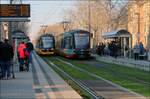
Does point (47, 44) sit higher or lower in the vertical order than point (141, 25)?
lower

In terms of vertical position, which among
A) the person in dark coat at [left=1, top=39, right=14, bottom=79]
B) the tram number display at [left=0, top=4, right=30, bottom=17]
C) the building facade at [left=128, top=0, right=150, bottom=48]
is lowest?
the person in dark coat at [left=1, top=39, right=14, bottom=79]

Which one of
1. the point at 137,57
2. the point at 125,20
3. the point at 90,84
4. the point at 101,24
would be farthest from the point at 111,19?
the point at 90,84

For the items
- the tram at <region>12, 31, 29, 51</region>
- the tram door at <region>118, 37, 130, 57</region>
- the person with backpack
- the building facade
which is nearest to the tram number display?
the person with backpack

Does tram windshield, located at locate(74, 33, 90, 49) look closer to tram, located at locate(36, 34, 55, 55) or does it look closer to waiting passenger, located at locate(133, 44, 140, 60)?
waiting passenger, located at locate(133, 44, 140, 60)

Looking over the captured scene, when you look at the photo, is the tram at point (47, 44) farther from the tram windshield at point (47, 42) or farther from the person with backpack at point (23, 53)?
the person with backpack at point (23, 53)

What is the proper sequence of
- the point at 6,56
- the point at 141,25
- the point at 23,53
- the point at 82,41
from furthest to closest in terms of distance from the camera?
1. the point at 141,25
2. the point at 82,41
3. the point at 23,53
4. the point at 6,56

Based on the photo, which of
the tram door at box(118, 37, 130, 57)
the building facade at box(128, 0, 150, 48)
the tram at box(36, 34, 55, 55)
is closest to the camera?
the tram door at box(118, 37, 130, 57)

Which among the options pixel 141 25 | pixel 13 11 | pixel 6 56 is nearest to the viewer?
pixel 6 56

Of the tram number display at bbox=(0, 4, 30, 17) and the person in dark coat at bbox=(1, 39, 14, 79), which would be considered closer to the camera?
the person in dark coat at bbox=(1, 39, 14, 79)

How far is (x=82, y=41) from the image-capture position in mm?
32688

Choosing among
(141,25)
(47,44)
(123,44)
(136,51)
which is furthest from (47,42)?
(141,25)

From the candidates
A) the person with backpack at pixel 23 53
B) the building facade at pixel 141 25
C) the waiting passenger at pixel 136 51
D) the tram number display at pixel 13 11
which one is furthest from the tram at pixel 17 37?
the building facade at pixel 141 25

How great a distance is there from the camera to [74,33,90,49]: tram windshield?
107ft

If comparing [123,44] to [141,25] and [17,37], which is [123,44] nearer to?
[17,37]
